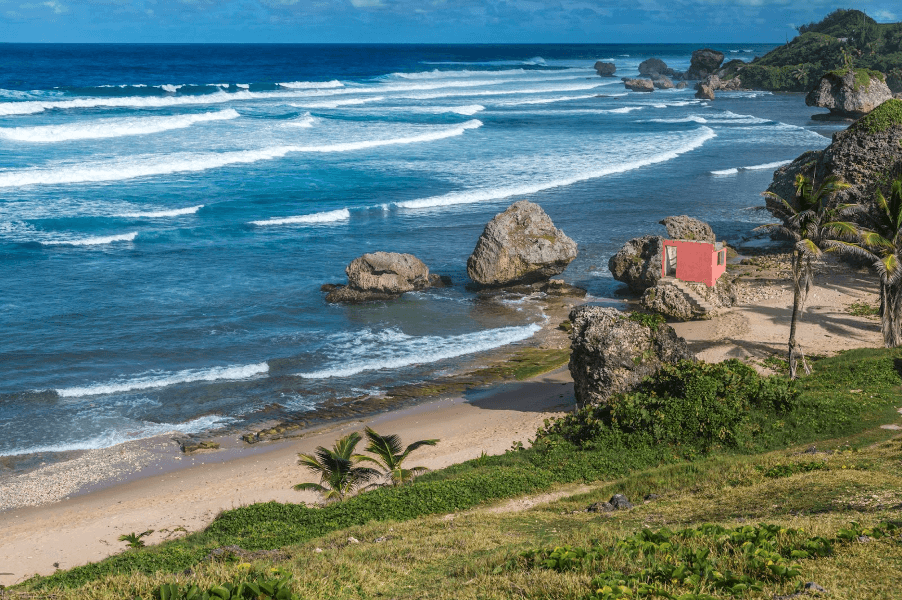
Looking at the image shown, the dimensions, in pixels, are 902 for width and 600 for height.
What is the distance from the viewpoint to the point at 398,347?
2647 cm

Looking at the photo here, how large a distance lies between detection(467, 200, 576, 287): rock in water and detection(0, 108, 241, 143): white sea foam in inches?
1680

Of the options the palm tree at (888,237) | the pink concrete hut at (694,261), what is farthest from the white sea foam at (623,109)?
the palm tree at (888,237)

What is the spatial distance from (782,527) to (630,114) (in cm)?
7896

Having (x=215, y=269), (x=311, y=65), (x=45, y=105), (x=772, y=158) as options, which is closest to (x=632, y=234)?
(x=215, y=269)

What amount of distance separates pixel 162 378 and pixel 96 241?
16.1 meters

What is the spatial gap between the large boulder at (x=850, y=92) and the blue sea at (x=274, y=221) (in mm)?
2751

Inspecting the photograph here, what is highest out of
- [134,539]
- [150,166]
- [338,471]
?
[150,166]

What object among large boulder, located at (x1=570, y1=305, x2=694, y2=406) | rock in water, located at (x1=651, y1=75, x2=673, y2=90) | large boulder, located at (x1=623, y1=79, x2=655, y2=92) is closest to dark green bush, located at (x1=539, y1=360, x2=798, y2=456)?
large boulder, located at (x1=570, y1=305, x2=694, y2=406)

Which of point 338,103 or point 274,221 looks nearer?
point 274,221

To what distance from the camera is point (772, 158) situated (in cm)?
5666

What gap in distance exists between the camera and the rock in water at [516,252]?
30.9 meters

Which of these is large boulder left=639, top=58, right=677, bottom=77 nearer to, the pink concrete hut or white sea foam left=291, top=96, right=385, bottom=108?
white sea foam left=291, top=96, right=385, bottom=108

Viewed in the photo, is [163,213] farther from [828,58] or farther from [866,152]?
[828,58]

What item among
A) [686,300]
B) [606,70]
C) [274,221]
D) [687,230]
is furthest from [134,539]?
[606,70]
